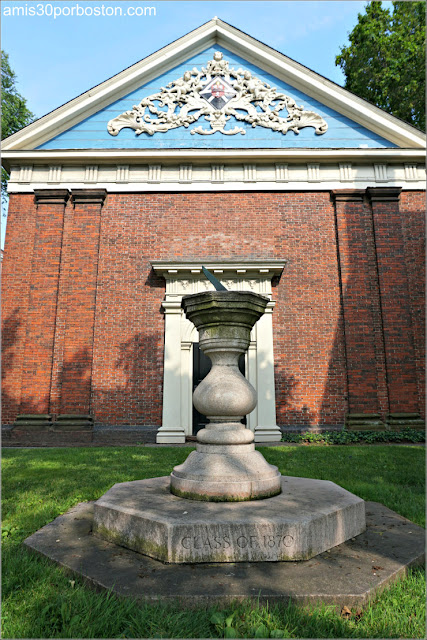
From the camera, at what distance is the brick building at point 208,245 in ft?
34.1

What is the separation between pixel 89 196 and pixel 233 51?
21.0ft

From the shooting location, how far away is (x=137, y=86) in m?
12.4

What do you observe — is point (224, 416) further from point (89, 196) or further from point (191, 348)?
point (89, 196)

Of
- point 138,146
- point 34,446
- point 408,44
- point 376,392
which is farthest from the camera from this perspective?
point 408,44

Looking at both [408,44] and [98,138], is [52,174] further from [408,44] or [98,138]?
[408,44]

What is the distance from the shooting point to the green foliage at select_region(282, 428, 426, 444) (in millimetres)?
9867

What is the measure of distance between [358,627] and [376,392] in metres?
8.80

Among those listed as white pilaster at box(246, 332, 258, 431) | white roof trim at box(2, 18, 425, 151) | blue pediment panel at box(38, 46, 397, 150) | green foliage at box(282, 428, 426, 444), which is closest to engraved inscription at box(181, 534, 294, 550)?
green foliage at box(282, 428, 426, 444)

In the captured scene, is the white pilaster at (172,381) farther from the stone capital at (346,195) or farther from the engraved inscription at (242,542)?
the engraved inscription at (242,542)

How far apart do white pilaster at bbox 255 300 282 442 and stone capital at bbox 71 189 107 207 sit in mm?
5428

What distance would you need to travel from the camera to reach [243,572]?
2703 millimetres

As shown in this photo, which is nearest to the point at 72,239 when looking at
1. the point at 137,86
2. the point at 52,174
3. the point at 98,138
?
the point at 52,174

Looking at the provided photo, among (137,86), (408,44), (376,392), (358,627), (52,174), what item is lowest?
(358,627)

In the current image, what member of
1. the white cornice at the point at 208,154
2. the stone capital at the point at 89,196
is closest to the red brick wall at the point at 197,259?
the stone capital at the point at 89,196
